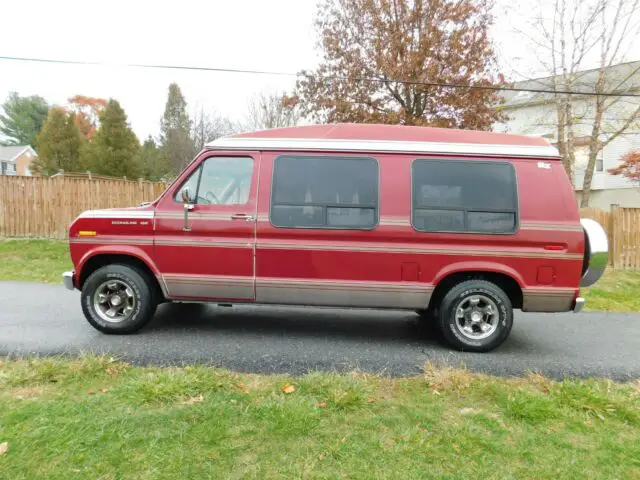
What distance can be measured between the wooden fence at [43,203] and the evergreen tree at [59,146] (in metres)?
21.2

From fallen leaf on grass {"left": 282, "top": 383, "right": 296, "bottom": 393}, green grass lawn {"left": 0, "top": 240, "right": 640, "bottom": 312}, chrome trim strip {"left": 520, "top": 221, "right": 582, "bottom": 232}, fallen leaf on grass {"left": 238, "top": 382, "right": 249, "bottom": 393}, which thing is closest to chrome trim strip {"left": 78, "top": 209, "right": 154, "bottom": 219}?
fallen leaf on grass {"left": 238, "top": 382, "right": 249, "bottom": 393}

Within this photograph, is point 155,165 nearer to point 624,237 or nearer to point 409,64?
point 409,64

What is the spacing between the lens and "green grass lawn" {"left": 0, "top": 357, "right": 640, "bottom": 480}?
7.57ft

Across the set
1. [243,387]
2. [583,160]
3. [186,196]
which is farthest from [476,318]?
[583,160]

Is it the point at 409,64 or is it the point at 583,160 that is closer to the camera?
the point at 409,64

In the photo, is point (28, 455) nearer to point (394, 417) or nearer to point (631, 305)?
point (394, 417)

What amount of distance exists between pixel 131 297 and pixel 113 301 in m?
0.24

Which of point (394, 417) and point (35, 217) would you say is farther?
point (35, 217)

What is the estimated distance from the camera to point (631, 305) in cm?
697

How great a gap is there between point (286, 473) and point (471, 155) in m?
3.53

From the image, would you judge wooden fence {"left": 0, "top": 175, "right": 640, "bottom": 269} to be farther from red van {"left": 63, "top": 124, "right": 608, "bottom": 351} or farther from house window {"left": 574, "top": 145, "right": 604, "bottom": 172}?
house window {"left": 574, "top": 145, "right": 604, "bottom": 172}

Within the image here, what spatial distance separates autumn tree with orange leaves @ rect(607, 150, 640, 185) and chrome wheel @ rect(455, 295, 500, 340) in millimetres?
23456

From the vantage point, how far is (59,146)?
97.9 feet

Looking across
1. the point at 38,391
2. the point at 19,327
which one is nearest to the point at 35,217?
the point at 19,327
